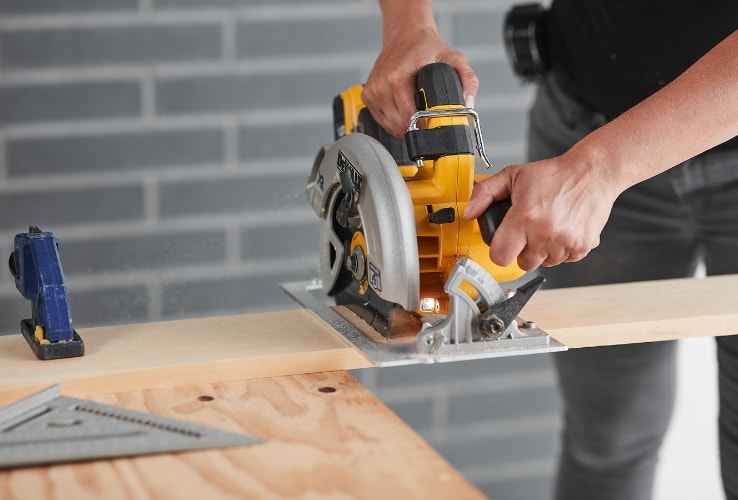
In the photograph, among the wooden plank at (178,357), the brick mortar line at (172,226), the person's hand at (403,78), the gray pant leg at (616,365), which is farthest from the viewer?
the brick mortar line at (172,226)

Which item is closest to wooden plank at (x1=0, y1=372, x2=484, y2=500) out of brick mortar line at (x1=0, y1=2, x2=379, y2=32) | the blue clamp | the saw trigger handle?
the blue clamp

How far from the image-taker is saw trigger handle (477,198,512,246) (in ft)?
4.34

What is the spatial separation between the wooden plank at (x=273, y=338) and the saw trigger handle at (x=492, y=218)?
0.73ft

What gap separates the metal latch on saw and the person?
1.52 feet

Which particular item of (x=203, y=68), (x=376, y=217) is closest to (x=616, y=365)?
(x=376, y=217)

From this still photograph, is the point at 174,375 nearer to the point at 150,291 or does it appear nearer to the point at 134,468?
the point at 134,468

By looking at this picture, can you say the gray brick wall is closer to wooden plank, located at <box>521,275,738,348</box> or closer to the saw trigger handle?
wooden plank, located at <box>521,275,738,348</box>

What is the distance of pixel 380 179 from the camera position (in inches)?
52.0

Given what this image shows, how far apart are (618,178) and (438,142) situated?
0.80 ft

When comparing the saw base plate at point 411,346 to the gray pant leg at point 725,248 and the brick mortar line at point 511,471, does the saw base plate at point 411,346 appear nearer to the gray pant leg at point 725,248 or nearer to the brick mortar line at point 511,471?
the gray pant leg at point 725,248

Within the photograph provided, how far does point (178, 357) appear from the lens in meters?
1.34

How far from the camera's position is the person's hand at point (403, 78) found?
1.52m

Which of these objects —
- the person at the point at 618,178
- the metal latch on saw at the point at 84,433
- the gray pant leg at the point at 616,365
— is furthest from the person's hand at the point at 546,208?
the gray pant leg at the point at 616,365

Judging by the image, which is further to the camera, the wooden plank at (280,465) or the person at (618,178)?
the person at (618,178)
